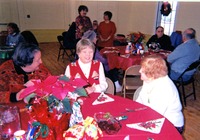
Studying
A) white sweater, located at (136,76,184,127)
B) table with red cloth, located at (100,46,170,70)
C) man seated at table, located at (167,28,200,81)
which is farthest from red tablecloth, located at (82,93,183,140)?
man seated at table, located at (167,28,200,81)

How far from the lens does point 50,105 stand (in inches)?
39.7

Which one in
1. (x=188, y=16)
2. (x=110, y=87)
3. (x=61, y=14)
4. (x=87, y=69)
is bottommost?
(x=110, y=87)

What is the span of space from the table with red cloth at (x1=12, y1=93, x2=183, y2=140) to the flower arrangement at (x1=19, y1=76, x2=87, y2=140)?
320 millimetres

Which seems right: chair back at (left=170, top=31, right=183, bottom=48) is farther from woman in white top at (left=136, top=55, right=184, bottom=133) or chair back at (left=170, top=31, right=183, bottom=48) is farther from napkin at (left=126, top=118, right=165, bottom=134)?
napkin at (left=126, top=118, right=165, bottom=134)

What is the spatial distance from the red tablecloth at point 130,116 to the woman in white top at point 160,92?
0.43 feet

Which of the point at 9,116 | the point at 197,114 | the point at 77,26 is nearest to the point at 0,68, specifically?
the point at 9,116

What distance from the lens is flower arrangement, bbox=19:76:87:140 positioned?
3.23 ft

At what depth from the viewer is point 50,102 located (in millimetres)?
1005

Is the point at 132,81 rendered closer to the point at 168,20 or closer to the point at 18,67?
the point at 18,67

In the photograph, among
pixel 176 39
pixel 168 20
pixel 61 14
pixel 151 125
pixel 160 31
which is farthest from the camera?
pixel 61 14

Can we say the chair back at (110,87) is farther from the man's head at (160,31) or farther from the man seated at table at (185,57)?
the man's head at (160,31)

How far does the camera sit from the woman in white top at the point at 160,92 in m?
1.67

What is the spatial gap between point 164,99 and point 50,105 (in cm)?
102

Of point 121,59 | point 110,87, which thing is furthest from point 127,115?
point 121,59
